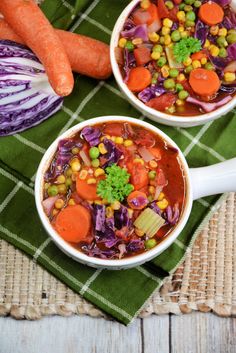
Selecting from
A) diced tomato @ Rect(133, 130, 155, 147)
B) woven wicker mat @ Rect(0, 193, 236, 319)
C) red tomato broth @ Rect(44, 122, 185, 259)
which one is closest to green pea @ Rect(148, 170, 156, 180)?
red tomato broth @ Rect(44, 122, 185, 259)

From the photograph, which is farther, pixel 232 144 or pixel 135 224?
pixel 232 144

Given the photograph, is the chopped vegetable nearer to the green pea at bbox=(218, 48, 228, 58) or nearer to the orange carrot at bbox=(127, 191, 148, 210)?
the orange carrot at bbox=(127, 191, 148, 210)

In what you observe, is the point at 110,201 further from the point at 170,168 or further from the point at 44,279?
the point at 44,279

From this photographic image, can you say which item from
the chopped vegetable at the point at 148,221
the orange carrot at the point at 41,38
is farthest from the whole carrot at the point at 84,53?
the chopped vegetable at the point at 148,221

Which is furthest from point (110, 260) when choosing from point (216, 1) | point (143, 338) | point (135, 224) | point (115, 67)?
point (216, 1)

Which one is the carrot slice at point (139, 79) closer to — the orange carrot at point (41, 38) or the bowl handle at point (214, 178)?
the orange carrot at point (41, 38)
